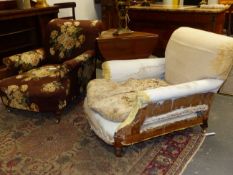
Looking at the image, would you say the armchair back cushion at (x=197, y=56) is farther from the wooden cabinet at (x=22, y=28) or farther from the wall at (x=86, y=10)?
the wall at (x=86, y=10)

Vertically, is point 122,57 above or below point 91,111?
above

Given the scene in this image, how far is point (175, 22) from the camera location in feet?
13.5

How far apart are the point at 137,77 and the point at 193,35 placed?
62cm

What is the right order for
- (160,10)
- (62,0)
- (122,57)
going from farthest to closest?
(62,0), (160,10), (122,57)

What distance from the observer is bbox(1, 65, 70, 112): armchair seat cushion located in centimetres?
249

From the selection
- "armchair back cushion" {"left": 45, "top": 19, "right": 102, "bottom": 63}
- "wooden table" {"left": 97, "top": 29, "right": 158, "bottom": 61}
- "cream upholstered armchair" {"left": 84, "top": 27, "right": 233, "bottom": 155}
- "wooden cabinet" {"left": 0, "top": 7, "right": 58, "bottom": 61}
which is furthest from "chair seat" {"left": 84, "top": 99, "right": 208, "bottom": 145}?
"wooden cabinet" {"left": 0, "top": 7, "right": 58, "bottom": 61}

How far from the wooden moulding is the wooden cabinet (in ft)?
6.68

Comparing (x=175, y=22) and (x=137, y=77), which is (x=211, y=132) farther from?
(x=175, y=22)

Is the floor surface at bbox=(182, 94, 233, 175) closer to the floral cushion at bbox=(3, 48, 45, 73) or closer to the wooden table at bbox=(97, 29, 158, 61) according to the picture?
the wooden table at bbox=(97, 29, 158, 61)

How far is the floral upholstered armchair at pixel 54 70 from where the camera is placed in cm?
252

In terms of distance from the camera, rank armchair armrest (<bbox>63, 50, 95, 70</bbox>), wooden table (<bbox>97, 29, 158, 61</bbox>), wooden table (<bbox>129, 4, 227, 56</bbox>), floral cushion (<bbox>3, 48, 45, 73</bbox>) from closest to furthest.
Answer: armchair armrest (<bbox>63, 50, 95, 70</bbox>)
wooden table (<bbox>97, 29, 158, 61</bbox>)
floral cushion (<bbox>3, 48, 45, 73</bbox>)
wooden table (<bbox>129, 4, 227, 56</bbox>)

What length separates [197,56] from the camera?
214cm

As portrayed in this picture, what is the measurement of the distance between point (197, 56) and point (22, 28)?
8.85 feet

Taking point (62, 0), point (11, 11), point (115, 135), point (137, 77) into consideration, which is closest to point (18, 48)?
point (11, 11)
